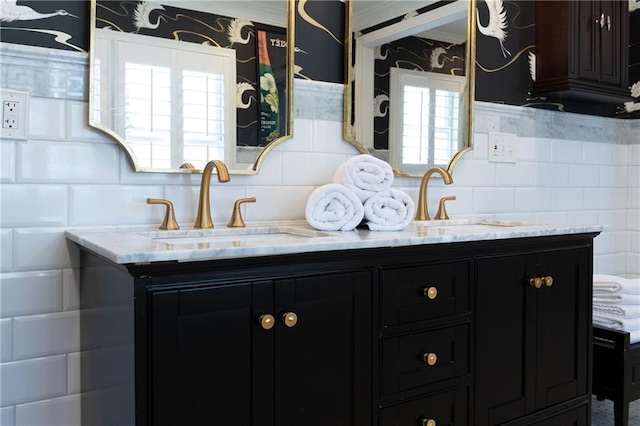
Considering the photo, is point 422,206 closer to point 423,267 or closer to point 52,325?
point 423,267

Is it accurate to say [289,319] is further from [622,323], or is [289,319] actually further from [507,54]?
[507,54]

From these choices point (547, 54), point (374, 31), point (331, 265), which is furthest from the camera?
point (547, 54)

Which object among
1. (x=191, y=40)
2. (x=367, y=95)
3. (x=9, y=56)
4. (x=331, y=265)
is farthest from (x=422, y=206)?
(x=9, y=56)

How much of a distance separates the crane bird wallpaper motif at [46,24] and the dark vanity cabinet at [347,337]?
589 millimetres

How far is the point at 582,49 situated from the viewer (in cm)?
245

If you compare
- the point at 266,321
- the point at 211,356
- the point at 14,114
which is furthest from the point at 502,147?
the point at 14,114

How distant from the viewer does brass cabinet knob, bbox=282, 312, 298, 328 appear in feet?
4.33

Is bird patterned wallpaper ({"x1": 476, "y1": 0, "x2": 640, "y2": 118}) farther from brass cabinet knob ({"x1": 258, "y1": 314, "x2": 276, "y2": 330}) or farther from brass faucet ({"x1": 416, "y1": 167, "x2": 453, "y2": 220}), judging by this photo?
brass cabinet knob ({"x1": 258, "y1": 314, "x2": 276, "y2": 330})

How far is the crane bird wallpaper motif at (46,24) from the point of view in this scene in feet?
4.90

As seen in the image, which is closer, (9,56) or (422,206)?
(9,56)

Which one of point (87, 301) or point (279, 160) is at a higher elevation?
point (279, 160)

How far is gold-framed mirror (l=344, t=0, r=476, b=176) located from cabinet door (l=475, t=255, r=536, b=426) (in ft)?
2.00

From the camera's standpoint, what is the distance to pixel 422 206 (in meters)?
2.15

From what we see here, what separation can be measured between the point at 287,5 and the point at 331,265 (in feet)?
3.15
